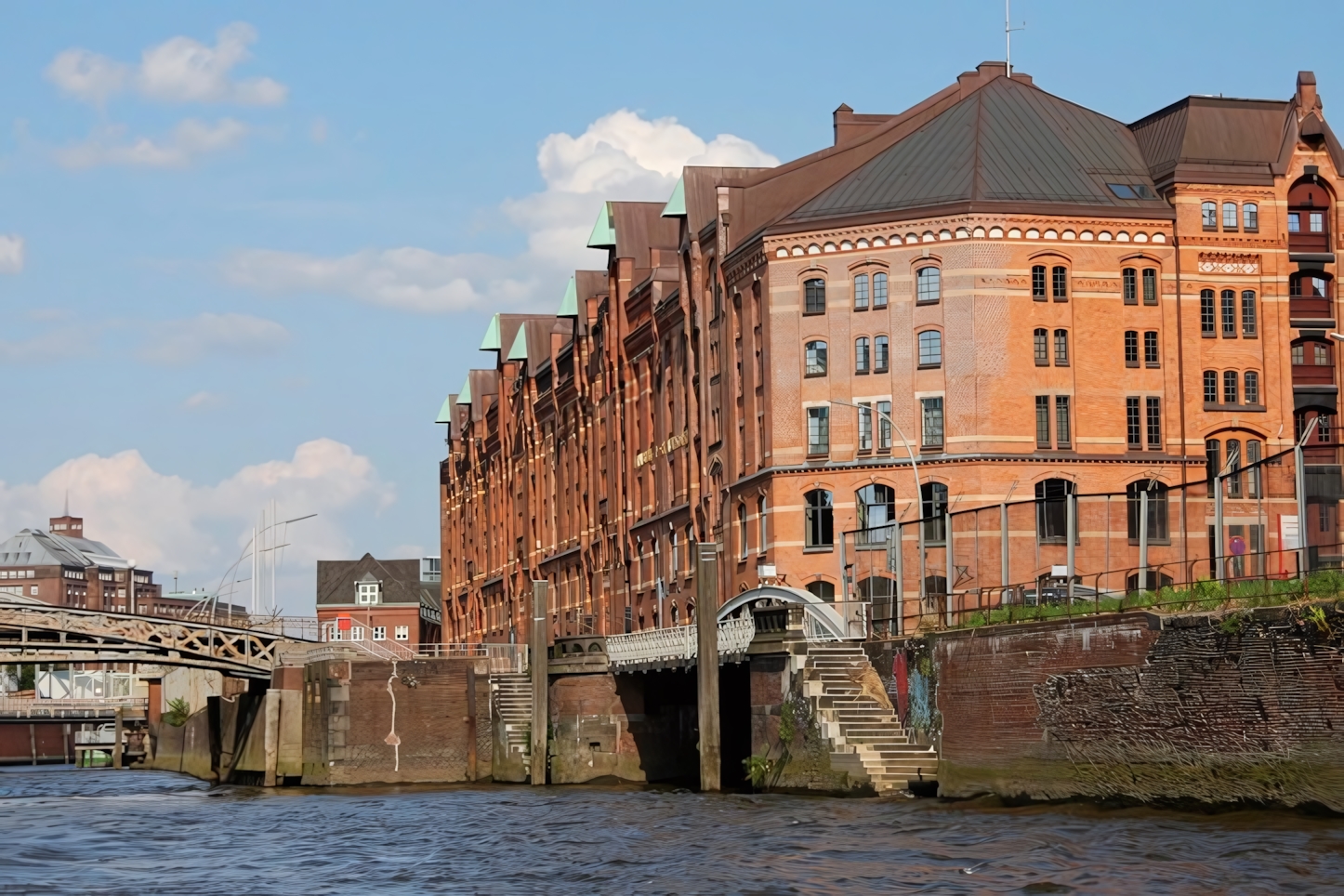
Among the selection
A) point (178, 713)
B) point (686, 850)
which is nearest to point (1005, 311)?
point (686, 850)

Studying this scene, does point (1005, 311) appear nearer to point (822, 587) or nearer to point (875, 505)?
point (875, 505)

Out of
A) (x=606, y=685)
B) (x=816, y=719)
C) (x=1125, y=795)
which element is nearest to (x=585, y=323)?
(x=606, y=685)

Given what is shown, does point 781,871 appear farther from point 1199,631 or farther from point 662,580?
point 662,580

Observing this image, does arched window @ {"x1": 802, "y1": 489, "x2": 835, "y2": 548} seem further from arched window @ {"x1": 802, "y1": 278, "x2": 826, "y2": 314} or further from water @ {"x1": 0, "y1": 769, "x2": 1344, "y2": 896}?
water @ {"x1": 0, "y1": 769, "x2": 1344, "y2": 896}

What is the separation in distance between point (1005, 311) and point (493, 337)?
61.2 m

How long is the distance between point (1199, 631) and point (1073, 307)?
37.9 m

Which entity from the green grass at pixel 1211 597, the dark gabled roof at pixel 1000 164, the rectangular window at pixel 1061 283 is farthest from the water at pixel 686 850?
the dark gabled roof at pixel 1000 164

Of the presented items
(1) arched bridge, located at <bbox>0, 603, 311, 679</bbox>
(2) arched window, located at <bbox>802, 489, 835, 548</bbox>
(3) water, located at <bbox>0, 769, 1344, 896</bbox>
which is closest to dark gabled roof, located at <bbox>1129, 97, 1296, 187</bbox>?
(2) arched window, located at <bbox>802, 489, 835, 548</bbox>

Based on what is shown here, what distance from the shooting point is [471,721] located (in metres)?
68.8

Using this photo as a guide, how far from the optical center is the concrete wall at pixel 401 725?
67750mm

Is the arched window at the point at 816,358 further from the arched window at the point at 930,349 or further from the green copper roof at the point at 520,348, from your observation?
the green copper roof at the point at 520,348

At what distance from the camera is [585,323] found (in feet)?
340

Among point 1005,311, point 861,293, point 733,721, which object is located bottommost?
point 733,721

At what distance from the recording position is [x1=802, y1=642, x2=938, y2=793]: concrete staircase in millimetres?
46375
